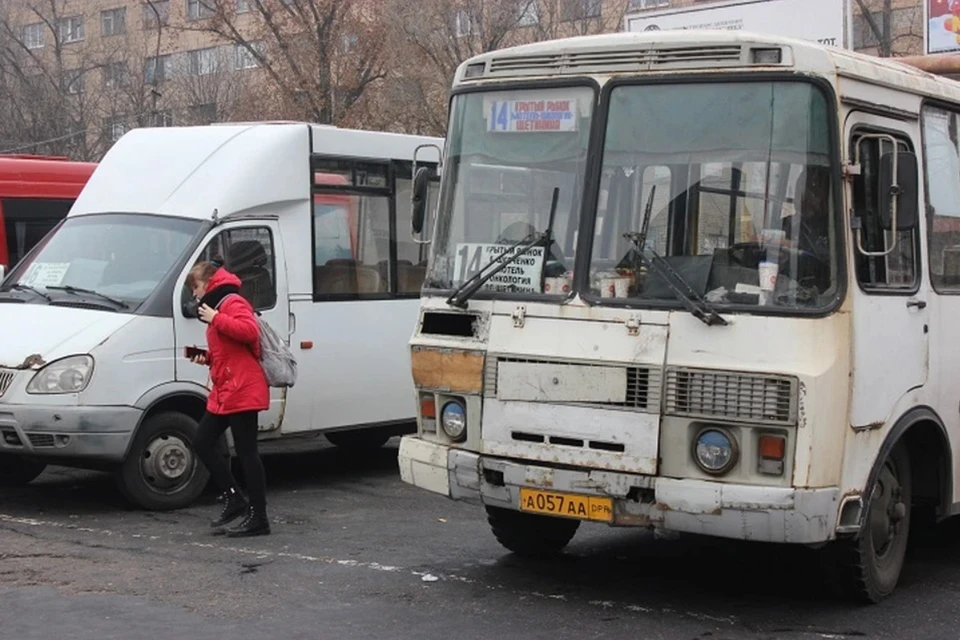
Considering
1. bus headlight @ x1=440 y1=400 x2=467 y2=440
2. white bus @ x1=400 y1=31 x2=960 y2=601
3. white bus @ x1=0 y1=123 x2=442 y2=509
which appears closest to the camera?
white bus @ x1=400 y1=31 x2=960 y2=601

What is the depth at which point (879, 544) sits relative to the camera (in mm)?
8062

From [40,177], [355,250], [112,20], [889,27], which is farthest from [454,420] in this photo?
[112,20]

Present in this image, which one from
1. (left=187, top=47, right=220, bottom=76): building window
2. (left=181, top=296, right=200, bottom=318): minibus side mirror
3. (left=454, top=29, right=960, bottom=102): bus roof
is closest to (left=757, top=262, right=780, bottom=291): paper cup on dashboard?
(left=454, top=29, right=960, bottom=102): bus roof

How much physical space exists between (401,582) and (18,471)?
4.78 m

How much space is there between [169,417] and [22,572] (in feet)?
7.93

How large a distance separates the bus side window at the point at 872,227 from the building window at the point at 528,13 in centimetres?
2653

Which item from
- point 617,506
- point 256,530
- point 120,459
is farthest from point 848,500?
point 120,459

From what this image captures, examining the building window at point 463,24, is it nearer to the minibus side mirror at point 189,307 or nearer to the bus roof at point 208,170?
the bus roof at point 208,170

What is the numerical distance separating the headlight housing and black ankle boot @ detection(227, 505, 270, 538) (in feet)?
4.98

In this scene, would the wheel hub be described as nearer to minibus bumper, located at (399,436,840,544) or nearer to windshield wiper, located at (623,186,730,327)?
minibus bumper, located at (399,436,840,544)

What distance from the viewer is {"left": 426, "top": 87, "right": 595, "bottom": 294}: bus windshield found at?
7883mm

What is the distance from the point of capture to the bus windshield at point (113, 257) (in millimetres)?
11039

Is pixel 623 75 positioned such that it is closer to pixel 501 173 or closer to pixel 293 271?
pixel 501 173

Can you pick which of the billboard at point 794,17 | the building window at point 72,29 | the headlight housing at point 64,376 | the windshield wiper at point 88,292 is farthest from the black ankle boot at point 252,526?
the building window at point 72,29
